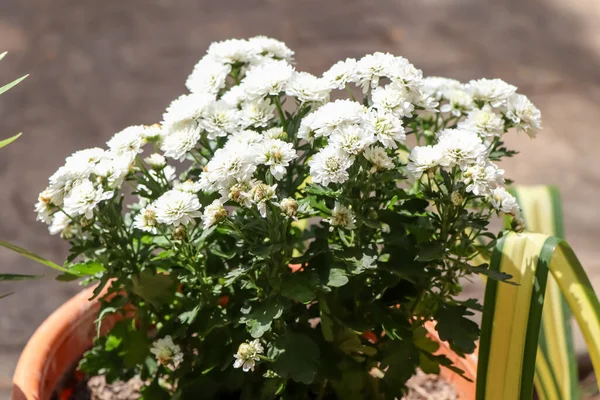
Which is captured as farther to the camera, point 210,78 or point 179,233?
point 210,78

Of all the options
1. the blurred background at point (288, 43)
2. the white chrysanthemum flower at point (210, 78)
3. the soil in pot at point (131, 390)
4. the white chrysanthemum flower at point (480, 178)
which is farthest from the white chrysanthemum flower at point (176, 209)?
the blurred background at point (288, 43)

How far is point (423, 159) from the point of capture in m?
0.83

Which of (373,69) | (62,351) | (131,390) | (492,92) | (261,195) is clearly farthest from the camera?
(131,390)

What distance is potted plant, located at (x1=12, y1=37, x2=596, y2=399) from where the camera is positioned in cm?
82

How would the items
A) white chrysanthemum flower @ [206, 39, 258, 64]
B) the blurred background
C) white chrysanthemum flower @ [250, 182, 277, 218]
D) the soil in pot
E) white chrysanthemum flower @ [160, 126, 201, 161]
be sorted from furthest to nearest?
the blurred background → the soil in pot → white chrysanthemum flower @ [206, 39, 258, 64] → white chrysanthemum flower @ [160, 126, 201, 161] → white chrysanthemum flower @ [250, 182, 277, 218]

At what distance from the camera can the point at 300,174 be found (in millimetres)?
927

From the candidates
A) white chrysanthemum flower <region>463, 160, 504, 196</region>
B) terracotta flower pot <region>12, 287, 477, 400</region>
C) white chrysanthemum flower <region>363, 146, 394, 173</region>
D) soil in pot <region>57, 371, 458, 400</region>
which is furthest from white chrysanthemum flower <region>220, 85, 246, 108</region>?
soil in pot <region>57, 371, 458, 400</region>

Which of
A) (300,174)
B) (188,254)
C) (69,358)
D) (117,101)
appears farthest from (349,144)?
(117,101)

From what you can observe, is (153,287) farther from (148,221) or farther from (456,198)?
(456,198)

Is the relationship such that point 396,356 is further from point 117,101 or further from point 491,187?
point 117,101

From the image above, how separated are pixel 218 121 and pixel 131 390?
2.11ft

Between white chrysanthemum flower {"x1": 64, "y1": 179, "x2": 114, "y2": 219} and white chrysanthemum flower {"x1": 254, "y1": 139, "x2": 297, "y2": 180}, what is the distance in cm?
19

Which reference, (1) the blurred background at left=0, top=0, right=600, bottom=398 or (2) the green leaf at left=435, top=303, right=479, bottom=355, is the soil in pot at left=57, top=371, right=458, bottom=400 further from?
(1) the blurred background at left=0, top=0, right=600, bottom=398

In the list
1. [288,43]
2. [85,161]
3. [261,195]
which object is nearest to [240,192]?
[261,195]
